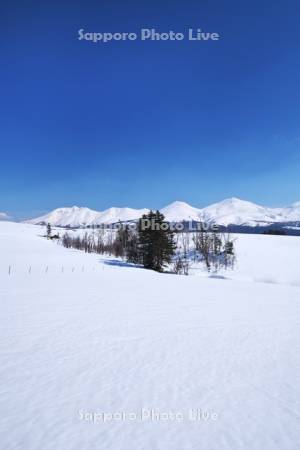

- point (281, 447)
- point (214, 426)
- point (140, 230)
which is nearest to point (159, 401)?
point (214, 426)

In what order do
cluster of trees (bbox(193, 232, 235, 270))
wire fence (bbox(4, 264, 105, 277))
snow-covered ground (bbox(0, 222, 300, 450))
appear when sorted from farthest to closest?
cluster of trees (bbox(193, 232, 235, 270))
wire fence (bbox(4, 264, 105, 277))
snow-covered ground (bbox(0, 222, 300, 450))

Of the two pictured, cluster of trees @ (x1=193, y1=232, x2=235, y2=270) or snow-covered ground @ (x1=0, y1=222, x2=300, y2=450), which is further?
cluster of trees @ (x1=193, y1=232, x2=235, y2=270)

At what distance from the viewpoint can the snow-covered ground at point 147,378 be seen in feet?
15.4

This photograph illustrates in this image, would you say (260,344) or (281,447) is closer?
(281,447)

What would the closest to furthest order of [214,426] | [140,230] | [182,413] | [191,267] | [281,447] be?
[281,447], [214,426], [182,413], [140,230], [191,267]

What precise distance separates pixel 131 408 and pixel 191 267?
185 ft

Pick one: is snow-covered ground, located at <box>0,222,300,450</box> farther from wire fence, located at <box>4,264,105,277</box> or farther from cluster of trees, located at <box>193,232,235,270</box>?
cluster of trees, located at <box>193,232,235,270</box>

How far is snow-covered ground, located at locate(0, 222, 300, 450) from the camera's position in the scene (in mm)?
4695

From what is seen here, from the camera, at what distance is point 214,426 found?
4980 millimetres

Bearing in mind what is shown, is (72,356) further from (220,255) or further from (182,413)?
(220,255)

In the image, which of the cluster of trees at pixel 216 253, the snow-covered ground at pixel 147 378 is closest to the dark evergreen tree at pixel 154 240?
the cluster of trees at pixel 216 253

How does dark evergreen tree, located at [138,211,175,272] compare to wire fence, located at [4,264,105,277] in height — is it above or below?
above

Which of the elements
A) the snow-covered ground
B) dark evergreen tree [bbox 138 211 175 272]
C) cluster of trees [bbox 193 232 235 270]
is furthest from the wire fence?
cluster of trees [bbox 193 232 235 270]

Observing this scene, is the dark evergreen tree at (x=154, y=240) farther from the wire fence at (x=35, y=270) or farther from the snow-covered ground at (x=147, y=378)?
the snow-covered ground at (x=147, y=378)
